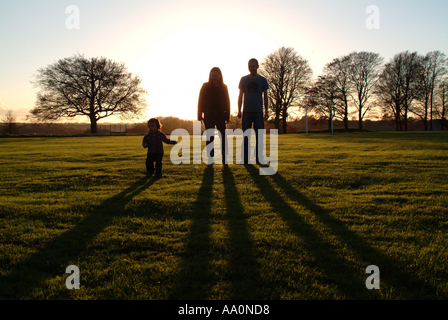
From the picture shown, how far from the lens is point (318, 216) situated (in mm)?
3529

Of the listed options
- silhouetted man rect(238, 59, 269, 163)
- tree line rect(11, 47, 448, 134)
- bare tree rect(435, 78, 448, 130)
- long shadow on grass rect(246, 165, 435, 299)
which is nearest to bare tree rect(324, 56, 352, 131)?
tree line rect(11, 47, 448, 134)

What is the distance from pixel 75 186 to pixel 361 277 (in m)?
5.02

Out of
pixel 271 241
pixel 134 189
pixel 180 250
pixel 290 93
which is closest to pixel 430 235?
pixel 271 241

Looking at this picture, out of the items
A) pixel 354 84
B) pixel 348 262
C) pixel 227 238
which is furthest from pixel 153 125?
pixel 354 84

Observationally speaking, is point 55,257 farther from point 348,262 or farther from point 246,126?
point 246,126

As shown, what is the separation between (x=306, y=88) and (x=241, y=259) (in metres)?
42.9

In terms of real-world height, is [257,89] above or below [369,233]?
above

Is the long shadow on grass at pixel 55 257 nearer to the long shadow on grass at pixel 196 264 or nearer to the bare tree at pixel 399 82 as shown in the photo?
the long shadow on grass at pixel 196 264

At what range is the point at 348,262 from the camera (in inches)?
93.6

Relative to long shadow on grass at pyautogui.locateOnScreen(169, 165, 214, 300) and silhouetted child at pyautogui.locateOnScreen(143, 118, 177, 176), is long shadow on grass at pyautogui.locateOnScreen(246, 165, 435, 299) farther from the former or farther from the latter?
silhouetted child at pyautogui.locateOnScreen(143, 118, 177, 176)

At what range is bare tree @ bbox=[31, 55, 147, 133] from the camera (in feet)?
124

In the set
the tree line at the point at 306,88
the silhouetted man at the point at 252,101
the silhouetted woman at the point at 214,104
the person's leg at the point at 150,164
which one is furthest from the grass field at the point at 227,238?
the tree line at the point at 306,88

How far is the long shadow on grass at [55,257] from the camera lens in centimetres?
210
